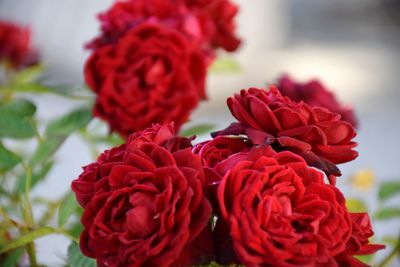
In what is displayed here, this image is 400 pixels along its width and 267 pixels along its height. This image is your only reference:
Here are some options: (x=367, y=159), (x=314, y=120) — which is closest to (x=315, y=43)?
(x=367, y=159)

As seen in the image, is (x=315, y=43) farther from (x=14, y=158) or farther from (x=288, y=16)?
(x=14, y=158)

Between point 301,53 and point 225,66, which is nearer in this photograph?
point 225,66

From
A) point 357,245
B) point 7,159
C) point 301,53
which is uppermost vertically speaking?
point 301,53

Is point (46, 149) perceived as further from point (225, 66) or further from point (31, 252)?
point (225, 66)

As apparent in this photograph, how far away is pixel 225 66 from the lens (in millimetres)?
511

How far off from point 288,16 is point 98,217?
7.05 ft

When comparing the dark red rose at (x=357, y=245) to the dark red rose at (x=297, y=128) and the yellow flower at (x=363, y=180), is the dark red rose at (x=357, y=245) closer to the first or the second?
the dark red rose at (x=297, y=128)

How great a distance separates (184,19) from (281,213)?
224 mm

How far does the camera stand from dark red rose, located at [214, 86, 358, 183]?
243 millimetres

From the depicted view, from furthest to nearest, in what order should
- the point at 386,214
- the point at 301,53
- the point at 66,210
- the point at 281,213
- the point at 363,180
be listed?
the point at 301,53 < the point at 363,180 < the point at 386,214 < the point at 66,210 < the point at 281,213

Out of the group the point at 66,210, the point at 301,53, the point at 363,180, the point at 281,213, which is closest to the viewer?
the point at 281,213

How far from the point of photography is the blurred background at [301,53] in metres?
1.56

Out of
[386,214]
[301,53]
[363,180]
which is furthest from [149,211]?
[301,53]

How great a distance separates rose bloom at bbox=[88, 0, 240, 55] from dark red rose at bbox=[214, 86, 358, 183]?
0.56 feet
